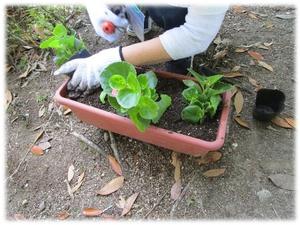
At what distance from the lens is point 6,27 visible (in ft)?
4.91

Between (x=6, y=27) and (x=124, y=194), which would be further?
(x=6, y=27)

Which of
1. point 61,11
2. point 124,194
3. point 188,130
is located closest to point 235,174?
point 188,130

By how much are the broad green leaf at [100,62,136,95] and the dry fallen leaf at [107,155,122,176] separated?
310mm

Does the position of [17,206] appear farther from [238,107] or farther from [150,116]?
[238,107]

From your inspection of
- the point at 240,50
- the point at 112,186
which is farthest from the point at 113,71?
the point at 240,50

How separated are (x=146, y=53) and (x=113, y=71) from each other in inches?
5.6

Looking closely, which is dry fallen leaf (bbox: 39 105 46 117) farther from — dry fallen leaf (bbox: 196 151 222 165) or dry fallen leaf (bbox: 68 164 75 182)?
dry fallen leaf (bbox: 196 151 222 165)

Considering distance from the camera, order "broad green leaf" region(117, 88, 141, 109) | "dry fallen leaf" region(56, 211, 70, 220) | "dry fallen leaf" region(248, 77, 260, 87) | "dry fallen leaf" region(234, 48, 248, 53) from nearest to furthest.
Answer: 1. "broad green leaf" region(117, 88, 141, 109)
2. "dry fallen leaf" region(56, 211, 70, 220)
3. "dry fallen leaf" region(248, 77, 260, 87)
4. "dry fallen leaf" region(234, 48, 248, 53)

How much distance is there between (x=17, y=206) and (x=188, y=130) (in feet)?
2.01

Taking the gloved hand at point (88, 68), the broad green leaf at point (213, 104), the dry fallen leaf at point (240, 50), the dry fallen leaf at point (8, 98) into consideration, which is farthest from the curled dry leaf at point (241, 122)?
the dry fallen leaf at point (8, 98)

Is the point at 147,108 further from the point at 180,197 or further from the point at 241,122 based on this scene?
the point at 241,122

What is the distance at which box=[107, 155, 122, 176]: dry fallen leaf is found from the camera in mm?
1161

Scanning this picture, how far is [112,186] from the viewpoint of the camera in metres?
1.13

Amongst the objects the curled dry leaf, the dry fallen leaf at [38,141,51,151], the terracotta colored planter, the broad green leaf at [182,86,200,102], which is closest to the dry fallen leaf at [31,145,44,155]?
the dry fallen leaf at [38,141,51,151]
